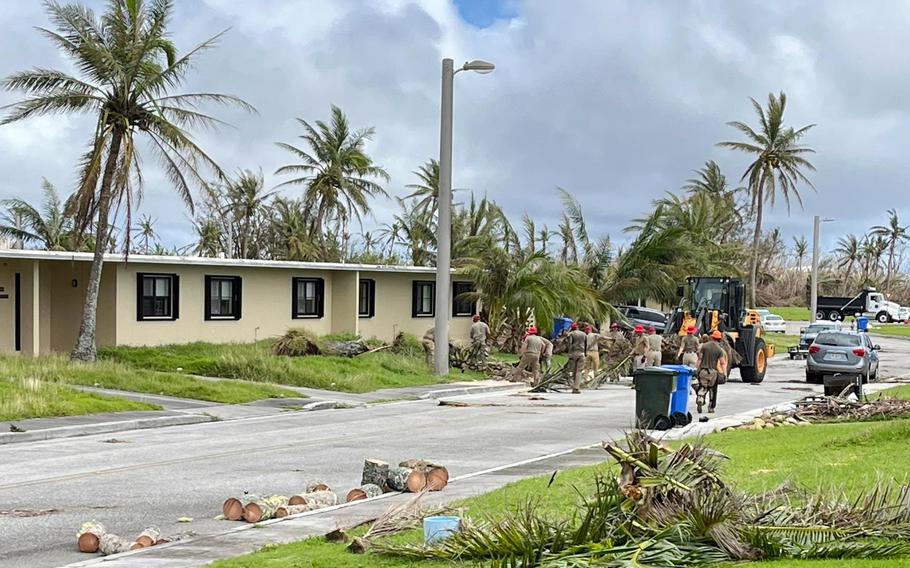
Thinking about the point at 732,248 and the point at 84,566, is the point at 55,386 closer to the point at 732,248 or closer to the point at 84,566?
the point at 84,566

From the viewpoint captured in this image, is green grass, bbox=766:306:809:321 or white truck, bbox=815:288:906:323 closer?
white truck, bbox=815:288:906:323

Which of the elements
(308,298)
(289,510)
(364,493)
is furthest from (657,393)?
(308,298)

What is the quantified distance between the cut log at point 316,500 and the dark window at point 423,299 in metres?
30.4

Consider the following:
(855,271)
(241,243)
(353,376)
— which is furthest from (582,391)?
(855,271)

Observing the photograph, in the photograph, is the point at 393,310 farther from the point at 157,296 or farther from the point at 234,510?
the point at 234,510

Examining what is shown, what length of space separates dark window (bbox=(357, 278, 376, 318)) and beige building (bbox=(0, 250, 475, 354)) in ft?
0.12

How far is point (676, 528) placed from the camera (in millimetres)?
6992

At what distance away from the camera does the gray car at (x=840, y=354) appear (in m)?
31.6

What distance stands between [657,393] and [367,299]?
2105cm

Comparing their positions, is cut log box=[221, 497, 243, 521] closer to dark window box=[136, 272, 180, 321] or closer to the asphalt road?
the asphalt road

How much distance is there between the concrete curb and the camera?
55.9 feet

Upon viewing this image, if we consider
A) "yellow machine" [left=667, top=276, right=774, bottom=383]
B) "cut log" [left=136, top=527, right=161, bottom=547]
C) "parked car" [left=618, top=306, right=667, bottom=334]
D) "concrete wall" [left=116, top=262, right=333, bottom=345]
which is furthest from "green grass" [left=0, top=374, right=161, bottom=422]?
"parked car" [left=618, top=306, right=667, bottom=334]

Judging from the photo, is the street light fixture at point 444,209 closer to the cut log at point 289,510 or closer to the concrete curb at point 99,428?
the concrete curb at point 99,428

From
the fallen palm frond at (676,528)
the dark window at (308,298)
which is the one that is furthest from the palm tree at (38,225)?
the fallen palm frond at (676,528)
